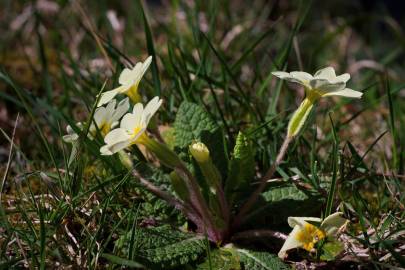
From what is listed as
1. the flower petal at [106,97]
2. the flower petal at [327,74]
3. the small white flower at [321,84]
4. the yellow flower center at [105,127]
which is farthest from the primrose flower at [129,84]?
the flower petal at [327,74]

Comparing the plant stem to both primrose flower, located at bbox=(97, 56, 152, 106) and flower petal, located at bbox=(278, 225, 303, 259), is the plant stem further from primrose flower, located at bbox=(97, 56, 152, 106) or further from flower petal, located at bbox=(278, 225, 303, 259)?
primrose flower, located at bbox=(97, 56, 152, 106)

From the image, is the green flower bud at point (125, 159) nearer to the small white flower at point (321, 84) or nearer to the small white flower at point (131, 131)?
the small white flower at point (131, 131)

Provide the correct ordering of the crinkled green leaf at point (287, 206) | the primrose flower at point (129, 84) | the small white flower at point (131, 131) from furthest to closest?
1. the crinkled green leaf at point (287, 206)
2. the primrose flower at point (129, 84)
3. the small white flower at point (131, 131)

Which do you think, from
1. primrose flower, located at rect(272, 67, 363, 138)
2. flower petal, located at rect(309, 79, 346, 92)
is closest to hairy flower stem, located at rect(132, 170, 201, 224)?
primrose flower, located at rect(272, 67, 363, 138)

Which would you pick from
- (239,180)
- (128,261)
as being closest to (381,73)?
(239,180)

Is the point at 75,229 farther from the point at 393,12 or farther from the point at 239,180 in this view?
the point at 393,12

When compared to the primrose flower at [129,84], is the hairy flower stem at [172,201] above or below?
below
